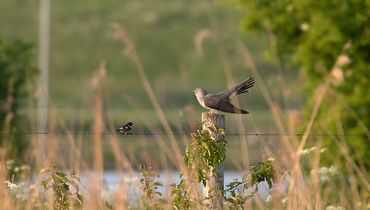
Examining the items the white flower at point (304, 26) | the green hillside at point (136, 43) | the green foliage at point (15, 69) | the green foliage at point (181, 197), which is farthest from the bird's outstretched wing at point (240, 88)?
the green hillside at point (136, 43)

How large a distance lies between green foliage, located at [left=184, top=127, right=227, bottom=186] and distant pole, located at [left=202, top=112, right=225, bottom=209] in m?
0.05

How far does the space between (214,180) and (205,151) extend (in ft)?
0.78

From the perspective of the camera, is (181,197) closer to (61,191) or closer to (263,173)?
(263,173)


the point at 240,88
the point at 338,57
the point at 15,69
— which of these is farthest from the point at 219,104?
the point at 15,69

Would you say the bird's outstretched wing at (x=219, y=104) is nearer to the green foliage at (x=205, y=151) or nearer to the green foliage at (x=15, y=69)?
the green foliage at (x=205, y=151)

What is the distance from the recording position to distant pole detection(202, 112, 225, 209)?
850 cm

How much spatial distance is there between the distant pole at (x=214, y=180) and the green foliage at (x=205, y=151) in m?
0.05

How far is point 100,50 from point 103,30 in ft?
11.5

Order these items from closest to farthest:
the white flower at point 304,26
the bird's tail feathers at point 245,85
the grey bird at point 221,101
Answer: the bird's tail feathers at point 245,85 → the grey bird at point 221,101 → the white flower at point 304,26

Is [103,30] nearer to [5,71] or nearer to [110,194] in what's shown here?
[5,71]

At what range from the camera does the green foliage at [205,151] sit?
Answer: 8484 mm

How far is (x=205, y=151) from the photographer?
334 inches

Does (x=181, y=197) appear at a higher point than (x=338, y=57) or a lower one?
lower

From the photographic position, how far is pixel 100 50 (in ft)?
256
